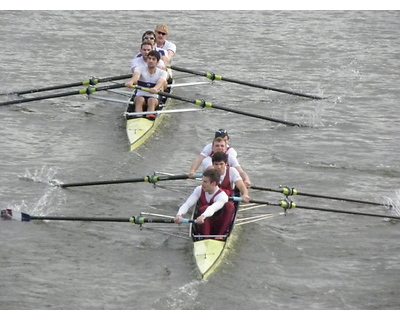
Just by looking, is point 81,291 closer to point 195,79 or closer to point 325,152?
point 325,152

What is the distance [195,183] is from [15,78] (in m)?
7.32

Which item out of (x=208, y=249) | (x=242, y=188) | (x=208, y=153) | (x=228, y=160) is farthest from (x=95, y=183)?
(x=208, y=249)

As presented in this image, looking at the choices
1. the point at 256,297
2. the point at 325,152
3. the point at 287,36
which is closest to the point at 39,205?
the point at 256,297

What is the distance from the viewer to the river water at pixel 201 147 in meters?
11.9

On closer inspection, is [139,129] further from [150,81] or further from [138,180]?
[138,180]

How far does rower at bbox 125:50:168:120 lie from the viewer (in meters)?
16.9

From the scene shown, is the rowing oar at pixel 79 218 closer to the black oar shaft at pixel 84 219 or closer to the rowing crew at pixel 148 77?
the black oar shaft at pixel 84 219

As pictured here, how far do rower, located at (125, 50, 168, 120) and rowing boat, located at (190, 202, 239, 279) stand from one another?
467 cm

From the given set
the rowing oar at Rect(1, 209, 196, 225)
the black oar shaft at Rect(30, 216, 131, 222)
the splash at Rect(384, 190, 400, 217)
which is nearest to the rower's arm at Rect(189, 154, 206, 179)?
the rowing oar at Rect(1, 209, 196, 225)

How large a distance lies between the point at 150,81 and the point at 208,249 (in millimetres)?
5758

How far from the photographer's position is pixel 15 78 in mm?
20672

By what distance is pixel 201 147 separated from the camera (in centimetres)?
1719

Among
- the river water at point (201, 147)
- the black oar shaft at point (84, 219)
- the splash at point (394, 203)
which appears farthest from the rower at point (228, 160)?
the splash at point (394, 203)

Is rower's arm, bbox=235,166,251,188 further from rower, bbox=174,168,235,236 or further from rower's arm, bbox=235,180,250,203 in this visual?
rower, bbox=174,168,235,236
